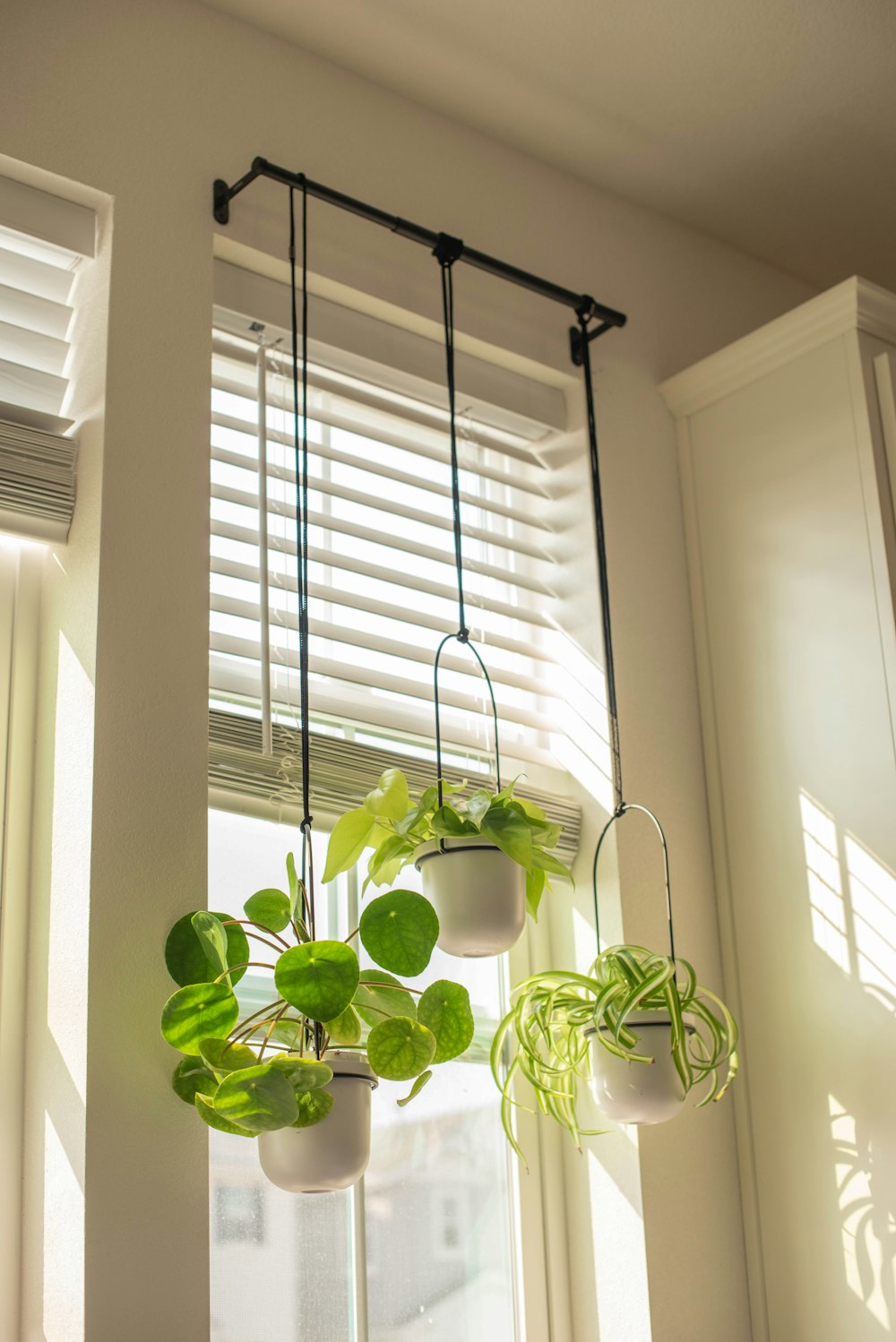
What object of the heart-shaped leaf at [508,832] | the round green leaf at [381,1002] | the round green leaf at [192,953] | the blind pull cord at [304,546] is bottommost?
the round green leaf at [381,1002]

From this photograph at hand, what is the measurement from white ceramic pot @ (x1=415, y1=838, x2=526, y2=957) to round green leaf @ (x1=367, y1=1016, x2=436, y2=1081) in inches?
6.0

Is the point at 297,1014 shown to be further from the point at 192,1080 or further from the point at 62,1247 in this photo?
the point at 62,1247

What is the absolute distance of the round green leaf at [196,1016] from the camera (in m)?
1.36

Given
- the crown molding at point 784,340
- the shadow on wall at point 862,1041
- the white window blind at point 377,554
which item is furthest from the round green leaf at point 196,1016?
the crown molding at point 784,340

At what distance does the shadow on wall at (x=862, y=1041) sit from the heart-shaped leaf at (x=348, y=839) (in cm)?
79

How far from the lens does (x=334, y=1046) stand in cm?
148

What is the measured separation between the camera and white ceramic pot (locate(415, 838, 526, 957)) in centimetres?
154

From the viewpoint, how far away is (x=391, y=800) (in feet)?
5.07

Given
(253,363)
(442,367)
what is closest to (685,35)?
(442,367)

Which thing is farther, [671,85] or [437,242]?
[671,85]

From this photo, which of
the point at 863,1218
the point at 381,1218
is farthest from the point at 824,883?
the point at 381,1218

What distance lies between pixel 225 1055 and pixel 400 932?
8.7 inches

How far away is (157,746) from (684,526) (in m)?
1.10

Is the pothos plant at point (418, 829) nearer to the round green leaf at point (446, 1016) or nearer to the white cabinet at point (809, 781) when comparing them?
the round green leaf at point (446, 1016)
